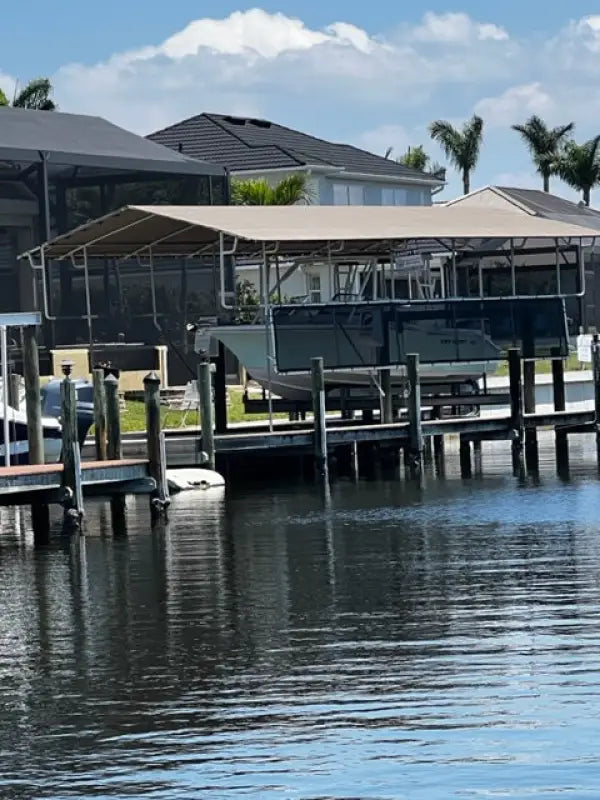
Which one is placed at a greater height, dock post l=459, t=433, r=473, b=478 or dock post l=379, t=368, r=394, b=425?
dock post l=379, t=368, r=394, b=425

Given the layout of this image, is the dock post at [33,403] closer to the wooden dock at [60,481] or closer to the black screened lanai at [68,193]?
the wooden dock at [60,481]

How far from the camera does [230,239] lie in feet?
111

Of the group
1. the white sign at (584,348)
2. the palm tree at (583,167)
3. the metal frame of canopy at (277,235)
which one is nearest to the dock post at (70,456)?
the metal frame of canopy at (277,235)

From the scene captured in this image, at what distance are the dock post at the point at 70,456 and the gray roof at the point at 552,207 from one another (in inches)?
1927

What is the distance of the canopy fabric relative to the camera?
3131 centimetres

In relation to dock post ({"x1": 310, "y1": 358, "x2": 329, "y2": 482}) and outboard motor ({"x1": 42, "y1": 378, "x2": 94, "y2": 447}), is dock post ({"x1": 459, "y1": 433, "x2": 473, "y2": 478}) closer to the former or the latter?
dock post ({"x1": 310, "y1": 358, "x2": 329, "y2": 482})

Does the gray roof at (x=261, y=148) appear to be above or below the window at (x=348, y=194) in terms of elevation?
above

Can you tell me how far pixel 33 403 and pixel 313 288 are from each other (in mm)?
15604

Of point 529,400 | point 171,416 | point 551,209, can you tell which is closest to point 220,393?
point 171,416

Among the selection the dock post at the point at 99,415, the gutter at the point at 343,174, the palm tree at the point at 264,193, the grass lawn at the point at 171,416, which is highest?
the gutter at the point at 343,174

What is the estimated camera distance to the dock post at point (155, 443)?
25141 mm

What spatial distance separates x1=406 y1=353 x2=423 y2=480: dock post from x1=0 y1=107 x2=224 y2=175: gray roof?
15265 mm

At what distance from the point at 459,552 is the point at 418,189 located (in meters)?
54.3

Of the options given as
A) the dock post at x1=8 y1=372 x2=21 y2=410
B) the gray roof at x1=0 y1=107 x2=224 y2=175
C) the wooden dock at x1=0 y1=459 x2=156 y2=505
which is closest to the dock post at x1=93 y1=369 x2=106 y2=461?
the wooden dock at x1=0 y1=459 x2=156 y2=505
